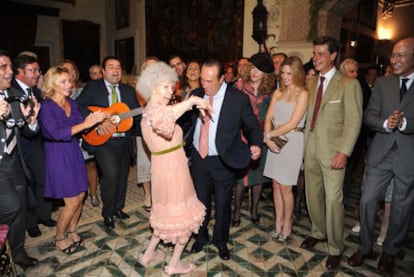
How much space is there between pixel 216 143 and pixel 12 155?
1734mm

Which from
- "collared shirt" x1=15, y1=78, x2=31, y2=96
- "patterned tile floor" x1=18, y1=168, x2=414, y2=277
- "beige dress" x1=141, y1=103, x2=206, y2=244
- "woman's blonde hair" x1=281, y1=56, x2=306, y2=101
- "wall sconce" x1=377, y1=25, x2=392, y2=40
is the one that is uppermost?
"wall sconce" x1=377, y1=25, x2=392, y2=40

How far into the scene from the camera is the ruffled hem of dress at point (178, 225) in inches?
99.2

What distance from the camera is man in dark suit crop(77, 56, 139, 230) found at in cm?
336

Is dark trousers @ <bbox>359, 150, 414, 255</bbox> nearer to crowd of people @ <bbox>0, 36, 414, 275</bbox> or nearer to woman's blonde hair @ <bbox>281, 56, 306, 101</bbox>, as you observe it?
crowd of people @ <bbox>0, 36, 414, 275</bbox>

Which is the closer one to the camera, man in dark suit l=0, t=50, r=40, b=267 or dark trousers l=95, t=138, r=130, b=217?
man in dark suit l=0, t=50, r=40, b=267

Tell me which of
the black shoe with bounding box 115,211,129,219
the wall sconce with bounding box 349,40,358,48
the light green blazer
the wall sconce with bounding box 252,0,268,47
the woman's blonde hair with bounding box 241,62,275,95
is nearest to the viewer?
the light green blazer

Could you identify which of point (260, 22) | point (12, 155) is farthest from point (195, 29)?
point (12, 155)

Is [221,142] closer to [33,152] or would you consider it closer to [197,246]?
[197,246]

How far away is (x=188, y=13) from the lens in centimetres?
866

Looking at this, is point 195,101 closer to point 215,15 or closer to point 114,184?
point 114,184

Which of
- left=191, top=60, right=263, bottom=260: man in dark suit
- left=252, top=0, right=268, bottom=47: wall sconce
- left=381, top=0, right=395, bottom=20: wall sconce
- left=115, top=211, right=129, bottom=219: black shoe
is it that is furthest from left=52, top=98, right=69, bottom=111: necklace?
left=381, top=0, right=395, bottom=20: wall sconce

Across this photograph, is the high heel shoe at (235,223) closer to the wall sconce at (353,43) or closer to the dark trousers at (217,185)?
the dark trousers at (217,185)

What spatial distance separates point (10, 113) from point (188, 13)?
7.14m

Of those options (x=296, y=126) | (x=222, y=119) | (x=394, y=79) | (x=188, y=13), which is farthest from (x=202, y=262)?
(x=188, y=13)
